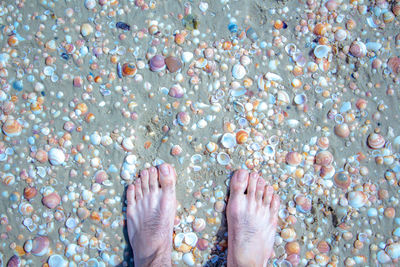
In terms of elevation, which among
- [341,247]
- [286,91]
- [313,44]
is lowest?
[341,247]

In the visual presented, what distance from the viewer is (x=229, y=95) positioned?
172cm

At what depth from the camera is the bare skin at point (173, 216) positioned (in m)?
1.67

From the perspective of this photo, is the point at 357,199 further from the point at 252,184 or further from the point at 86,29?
the point at 86,29

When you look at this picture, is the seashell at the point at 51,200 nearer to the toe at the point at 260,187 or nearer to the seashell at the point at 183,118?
the seashell at the point at 183,118

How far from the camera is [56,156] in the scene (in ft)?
5.57

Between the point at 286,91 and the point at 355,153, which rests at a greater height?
the point at 286,91

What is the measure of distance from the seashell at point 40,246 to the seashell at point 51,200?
0.19 m

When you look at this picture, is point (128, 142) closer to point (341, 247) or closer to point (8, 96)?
point (8, 96)

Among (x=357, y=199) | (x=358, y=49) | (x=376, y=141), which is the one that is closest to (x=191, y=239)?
(x=357, y=199)

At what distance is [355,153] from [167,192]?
3.69ft

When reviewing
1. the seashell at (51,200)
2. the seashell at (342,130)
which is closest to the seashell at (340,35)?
the seashell at (342,130)

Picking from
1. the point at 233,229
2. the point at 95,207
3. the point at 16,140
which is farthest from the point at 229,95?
the point at 16,140

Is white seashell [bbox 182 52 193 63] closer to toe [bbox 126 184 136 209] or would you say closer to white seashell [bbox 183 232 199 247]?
toe [bbox 126 184 136 209]

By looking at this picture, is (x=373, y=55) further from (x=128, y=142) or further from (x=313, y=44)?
(x=128, y=142)
